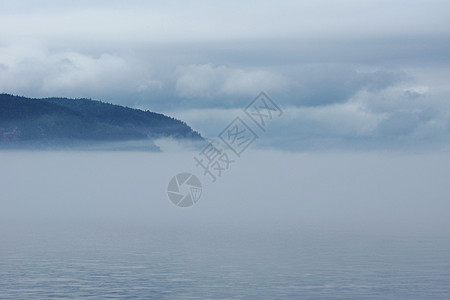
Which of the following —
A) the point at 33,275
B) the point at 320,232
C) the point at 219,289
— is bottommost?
the point at 219,289

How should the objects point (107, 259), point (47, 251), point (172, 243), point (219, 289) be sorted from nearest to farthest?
point (219, 289) → point (107, 259) → point (47, 251) → point (172, 243)

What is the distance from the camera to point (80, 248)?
134m

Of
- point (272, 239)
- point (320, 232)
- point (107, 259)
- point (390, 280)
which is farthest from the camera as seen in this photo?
point (320, 232)

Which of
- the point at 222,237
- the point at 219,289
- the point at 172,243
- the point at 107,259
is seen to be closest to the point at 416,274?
the point at 219,289

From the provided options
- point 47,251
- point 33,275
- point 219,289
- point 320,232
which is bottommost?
point 219,289

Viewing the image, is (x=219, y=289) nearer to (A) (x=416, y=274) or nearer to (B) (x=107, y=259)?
(A) (x=416, y=274)

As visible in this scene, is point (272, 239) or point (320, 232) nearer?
point (272, 239)

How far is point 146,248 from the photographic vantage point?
133 m

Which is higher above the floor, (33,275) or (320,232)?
(320,232)

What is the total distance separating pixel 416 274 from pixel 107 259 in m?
44.3

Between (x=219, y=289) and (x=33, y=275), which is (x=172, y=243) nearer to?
(x=33, y=275)

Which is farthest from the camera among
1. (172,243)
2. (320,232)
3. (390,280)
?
(320,232)

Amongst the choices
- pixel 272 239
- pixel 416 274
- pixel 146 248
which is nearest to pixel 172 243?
pixel 146 248

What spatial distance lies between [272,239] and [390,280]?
209 ft
